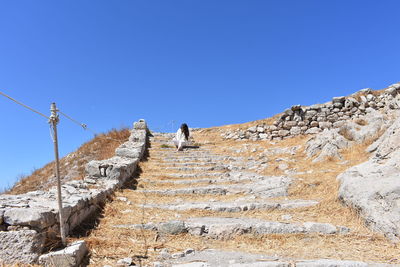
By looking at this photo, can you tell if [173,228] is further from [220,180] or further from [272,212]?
[220,180]

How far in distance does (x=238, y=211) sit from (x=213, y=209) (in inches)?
18.0

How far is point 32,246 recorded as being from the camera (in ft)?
8.66

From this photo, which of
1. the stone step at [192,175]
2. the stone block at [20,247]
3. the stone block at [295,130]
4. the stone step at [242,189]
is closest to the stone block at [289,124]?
the stone block at [295,130]

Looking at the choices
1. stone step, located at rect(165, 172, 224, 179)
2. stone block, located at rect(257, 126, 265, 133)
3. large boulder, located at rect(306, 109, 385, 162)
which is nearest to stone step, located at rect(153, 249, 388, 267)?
stone step, located at rect(165, 172, 224, 179)

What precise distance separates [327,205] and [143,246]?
3.06 meters

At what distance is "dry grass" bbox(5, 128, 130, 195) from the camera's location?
10.3m

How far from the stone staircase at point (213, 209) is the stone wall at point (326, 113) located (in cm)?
425

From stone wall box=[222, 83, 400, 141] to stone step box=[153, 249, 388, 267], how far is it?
28.5ft

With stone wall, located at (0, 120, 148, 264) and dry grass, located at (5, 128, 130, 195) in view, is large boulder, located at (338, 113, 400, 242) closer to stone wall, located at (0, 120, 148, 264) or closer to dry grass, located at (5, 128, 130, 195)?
stone wall, located at (0, 120, 148, 264)

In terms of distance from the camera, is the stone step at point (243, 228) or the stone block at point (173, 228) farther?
the stone block at point (173, 228)

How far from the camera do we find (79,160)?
37.1ft

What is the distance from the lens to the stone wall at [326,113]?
34.6ft

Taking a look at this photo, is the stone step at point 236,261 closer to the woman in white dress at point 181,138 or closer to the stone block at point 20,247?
the stone block at point 20,247

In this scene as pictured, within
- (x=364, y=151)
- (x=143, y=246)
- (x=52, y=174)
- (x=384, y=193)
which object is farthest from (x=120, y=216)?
(x=52, y=174)
